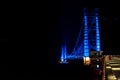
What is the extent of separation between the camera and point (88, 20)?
7419 cm

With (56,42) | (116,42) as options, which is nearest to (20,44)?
(56,42)

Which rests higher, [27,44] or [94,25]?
[94,25]

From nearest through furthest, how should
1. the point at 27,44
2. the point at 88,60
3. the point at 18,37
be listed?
the point at 88,60
the point at 18,37
the point at 27,44

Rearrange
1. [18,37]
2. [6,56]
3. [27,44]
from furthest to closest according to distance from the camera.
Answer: [27,44]
[18,37]
[6,56]

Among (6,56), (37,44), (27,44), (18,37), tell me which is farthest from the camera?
(37,44)

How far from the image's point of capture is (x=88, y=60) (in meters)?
13.5

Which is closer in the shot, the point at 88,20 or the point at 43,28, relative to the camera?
the point at 43,28

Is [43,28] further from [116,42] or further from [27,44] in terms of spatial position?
[116,42]

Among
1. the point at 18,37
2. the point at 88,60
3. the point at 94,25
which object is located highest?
the point at 94,25

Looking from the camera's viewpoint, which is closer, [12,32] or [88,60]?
[88,60]

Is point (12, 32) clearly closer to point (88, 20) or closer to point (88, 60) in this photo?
point (88, 60)

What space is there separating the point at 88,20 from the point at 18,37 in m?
33.3

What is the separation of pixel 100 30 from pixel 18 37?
112ft

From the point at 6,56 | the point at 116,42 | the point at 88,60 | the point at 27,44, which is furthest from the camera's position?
the point at 116,42
